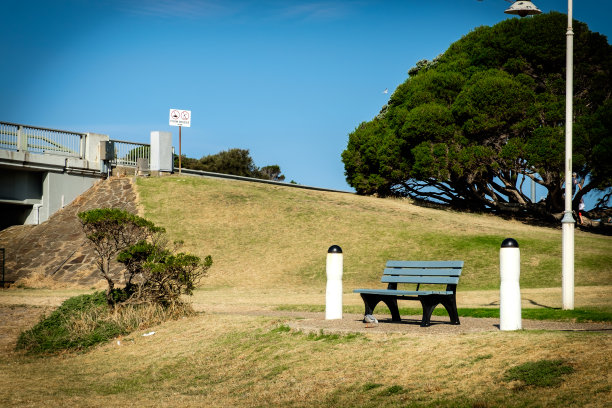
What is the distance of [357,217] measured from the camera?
36938 millimetres

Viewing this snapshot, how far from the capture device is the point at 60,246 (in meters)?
31.2

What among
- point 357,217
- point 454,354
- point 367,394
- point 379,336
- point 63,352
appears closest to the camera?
point 367,394

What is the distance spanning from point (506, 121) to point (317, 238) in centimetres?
1689

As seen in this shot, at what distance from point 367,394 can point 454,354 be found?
139cm

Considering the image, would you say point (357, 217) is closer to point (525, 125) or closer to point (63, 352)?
point (525, 125)

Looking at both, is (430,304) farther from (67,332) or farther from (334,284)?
(67,332)

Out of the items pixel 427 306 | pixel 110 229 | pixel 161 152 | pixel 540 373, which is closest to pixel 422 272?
pixel 427 306

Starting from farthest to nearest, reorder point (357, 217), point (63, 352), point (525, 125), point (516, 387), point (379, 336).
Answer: point (525, 125)
point (357, 217)
point (63, 352)
point (379, 336)
point (516, 387)

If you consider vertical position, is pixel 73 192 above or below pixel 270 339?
above

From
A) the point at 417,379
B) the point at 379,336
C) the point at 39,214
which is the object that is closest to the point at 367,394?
the point at 417,379

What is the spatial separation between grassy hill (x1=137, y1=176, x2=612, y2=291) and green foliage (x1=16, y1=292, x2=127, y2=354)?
1221 cm

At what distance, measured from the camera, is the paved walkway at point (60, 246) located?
95.5 feet

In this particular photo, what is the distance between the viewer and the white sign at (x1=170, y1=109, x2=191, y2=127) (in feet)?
136

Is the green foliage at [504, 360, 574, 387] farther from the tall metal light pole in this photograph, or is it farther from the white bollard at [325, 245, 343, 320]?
the tall metal light pole
